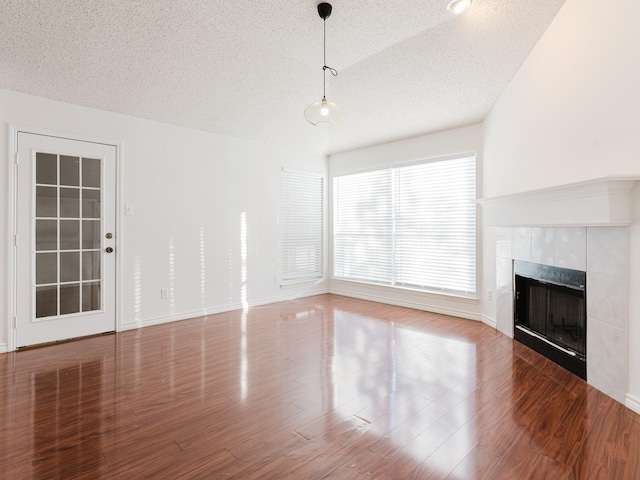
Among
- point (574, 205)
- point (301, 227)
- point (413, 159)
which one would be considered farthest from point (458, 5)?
point (301, 227)

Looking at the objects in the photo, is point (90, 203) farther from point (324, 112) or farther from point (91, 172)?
point (324, 112)

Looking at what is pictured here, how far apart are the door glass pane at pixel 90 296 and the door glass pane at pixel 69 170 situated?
1234mm

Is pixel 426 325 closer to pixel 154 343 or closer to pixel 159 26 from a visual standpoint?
pixel 154 343

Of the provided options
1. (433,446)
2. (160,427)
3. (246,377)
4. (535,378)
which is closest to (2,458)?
(160,427)

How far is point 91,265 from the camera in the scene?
4.18 meters

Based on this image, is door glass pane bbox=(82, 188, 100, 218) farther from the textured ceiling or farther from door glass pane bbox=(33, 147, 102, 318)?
the textured ceiling

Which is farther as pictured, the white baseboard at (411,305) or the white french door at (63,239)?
the white baseboard at (411,305)

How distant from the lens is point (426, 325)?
4555mm

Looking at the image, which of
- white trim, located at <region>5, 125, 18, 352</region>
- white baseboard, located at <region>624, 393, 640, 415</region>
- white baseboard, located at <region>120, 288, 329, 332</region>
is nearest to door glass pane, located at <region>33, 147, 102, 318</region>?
white trim, located at <region>5, 125, 18, 352</region>

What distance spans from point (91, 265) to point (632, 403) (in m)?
5.34

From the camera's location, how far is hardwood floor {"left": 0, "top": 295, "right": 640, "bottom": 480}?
1835 millimetres

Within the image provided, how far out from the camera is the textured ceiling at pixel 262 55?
2910 mm

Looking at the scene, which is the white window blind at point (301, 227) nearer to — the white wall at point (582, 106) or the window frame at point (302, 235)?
the window frame at point (302, 235)

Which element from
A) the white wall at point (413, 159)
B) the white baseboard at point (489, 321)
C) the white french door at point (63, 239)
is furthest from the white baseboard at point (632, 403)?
the white french door at point (63, 239)
